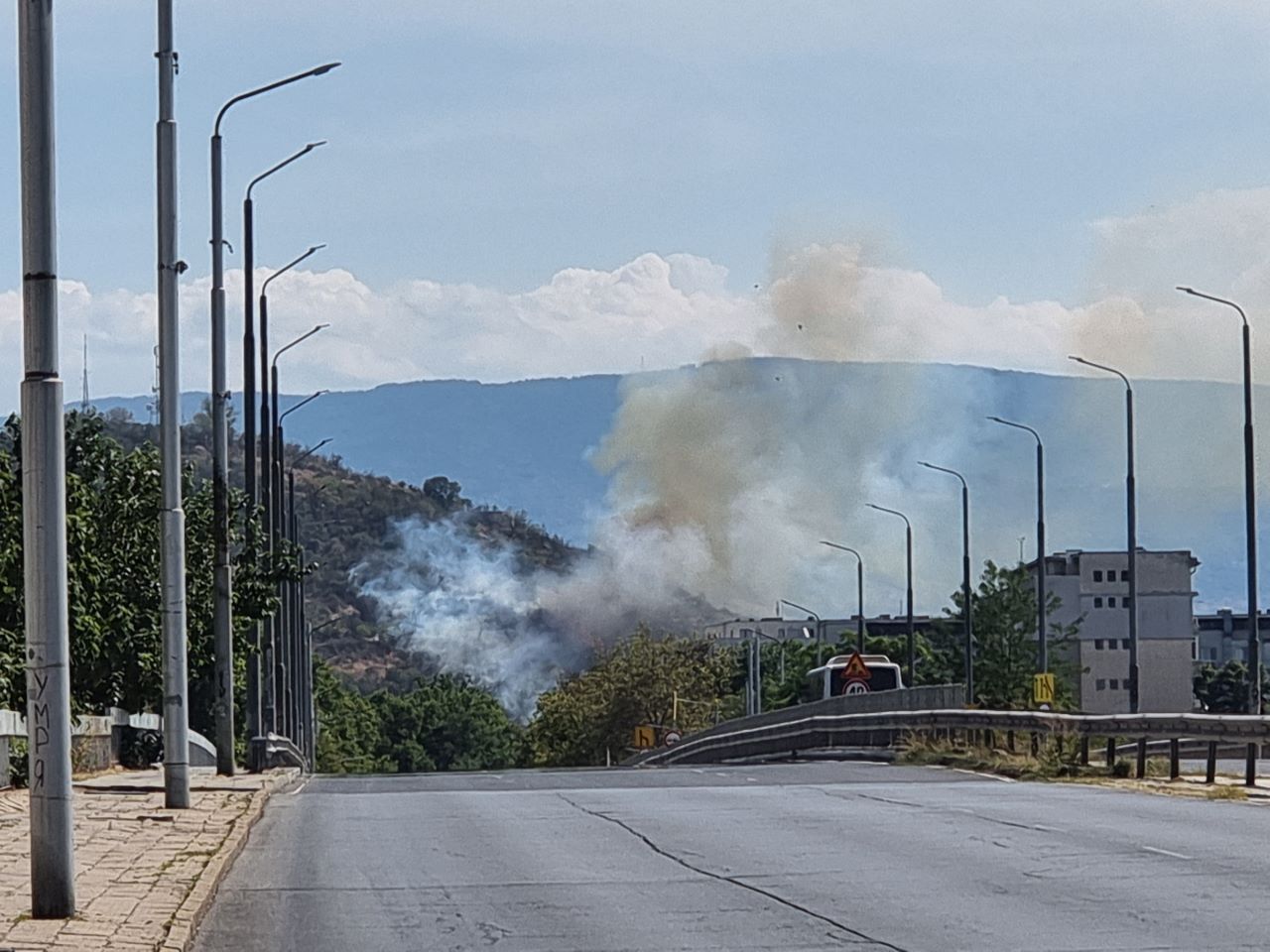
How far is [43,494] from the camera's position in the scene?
12078 mm

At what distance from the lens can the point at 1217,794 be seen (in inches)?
1013

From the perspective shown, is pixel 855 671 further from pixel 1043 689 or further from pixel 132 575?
pixel 132 575

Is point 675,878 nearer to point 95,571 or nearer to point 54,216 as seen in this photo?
point 54,216

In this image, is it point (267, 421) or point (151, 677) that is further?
point (267, 421)

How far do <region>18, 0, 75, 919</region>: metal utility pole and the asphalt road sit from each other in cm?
99

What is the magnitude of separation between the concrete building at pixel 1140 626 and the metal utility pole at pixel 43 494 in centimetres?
13115

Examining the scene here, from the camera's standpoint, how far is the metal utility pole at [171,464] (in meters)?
23.2

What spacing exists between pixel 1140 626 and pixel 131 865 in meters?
132

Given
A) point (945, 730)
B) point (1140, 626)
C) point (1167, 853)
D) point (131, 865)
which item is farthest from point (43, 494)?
point (1140, 626)

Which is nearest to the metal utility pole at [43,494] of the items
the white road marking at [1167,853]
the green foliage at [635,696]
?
the white road marking at [1167,853]

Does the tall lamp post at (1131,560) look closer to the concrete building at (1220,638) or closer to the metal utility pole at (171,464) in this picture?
the metal utility pole at (171,464)

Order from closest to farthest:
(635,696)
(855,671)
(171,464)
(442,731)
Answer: (171,464)
(855,671)
(635,696)
(442,731)

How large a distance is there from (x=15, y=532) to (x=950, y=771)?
44.5 ft

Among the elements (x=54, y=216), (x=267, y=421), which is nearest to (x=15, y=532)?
(x=54, y=216)
